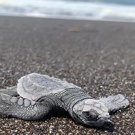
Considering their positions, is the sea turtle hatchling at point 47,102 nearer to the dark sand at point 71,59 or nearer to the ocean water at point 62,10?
the dark sand at point 71,59

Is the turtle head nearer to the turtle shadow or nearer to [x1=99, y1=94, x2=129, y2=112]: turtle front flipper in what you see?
the turtle shadow

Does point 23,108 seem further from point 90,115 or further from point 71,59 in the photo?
point 71,59

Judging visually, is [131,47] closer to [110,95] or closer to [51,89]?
[110,95]

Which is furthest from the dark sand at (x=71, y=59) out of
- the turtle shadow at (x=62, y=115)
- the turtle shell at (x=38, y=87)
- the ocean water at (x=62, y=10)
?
the ocean water at (x=62, y=10)

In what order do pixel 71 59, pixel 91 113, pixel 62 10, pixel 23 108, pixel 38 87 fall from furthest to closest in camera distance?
pixel 62 10
pixel 71 59
pixel 38 87
pixel 23 108
pixel 91 113

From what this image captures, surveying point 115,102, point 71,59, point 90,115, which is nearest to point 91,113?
point 90,115

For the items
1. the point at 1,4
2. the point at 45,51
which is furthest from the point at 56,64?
the point at 1,4

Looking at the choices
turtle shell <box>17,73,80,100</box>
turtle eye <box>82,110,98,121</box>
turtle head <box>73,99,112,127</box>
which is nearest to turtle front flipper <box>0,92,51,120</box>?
turtle shell <box>17,73,80,100</box>
